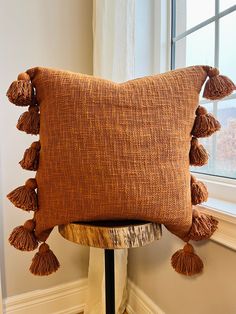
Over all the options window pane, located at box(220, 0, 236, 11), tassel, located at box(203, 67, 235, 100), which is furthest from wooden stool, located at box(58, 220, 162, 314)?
window pane, located at box(220, 0, 236, 11)

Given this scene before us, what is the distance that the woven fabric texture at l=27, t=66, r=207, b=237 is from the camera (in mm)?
537

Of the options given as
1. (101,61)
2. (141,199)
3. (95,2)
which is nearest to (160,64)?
(101,61)

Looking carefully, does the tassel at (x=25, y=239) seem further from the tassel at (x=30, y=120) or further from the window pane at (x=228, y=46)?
the window pane at (x=228, y=46)

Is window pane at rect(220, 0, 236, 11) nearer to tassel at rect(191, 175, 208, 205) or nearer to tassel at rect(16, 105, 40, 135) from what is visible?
tassel at rect(191, 175, 208, 205)

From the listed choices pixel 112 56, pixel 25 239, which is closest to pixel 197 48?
pixel 112 56

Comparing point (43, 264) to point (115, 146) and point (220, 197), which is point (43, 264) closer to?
point (115, 146)

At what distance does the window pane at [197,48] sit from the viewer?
925mm

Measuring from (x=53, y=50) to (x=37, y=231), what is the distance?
2.85 feet

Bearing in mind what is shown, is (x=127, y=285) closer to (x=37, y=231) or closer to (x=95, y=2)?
(x=37, y=231)


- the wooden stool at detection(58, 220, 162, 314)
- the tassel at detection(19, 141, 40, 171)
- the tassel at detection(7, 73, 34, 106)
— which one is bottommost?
the wooden stool at detection(58, 220, 162, 314)

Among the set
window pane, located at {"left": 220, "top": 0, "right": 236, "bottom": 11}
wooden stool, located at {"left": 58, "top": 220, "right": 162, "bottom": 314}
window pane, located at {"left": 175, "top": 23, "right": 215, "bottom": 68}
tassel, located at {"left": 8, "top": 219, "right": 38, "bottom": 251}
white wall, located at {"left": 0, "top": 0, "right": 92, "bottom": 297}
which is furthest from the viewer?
white wall, located at {"left": 0, "top": 0, "right": 92, "bottom": 297}

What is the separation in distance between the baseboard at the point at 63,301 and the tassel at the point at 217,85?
929mm

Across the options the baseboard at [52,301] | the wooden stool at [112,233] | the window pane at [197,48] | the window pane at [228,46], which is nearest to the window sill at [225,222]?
the wooden stool at [112,233]

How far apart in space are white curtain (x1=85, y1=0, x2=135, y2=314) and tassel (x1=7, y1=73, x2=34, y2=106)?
0.47m
